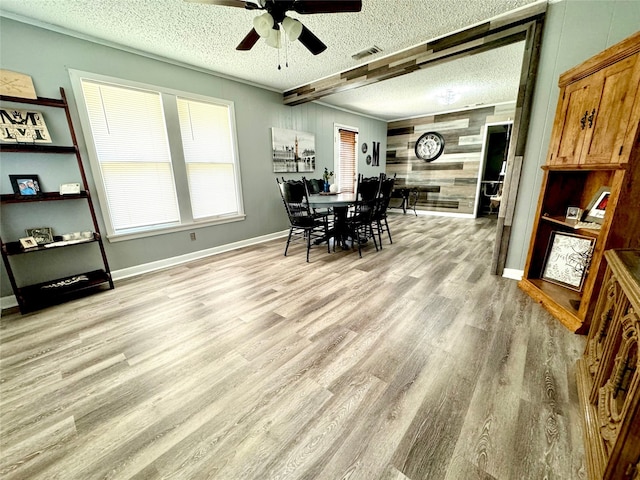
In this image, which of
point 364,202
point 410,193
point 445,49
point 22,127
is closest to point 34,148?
point 22,127

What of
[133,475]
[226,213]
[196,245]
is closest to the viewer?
[133,475]

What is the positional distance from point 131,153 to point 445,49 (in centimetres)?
385

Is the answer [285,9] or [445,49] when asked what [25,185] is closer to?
[285,9]

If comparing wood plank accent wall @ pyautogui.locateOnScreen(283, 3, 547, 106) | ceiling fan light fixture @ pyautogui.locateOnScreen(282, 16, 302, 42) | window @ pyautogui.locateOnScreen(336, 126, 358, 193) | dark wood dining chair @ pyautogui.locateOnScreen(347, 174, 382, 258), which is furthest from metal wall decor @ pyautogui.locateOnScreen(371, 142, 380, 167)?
ceiling fan light fixture @ pyautogui.locateOnScreen(282, 16, 302, 42)

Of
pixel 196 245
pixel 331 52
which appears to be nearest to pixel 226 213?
pixel 196 245

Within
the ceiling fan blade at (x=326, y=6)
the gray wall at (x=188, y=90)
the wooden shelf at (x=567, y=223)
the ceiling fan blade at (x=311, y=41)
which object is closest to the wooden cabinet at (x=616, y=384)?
the wooden shelf at (x=567, y=223)

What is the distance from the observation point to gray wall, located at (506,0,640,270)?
1953 mm

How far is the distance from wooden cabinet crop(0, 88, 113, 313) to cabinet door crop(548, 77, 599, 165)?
4500mm

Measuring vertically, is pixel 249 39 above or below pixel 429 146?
above

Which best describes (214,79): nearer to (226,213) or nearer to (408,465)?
(226,213)

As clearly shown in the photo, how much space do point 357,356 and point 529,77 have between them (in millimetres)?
3027

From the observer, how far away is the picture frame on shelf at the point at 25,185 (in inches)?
90.1

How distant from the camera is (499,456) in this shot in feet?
3.45

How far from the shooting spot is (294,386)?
1443mm
